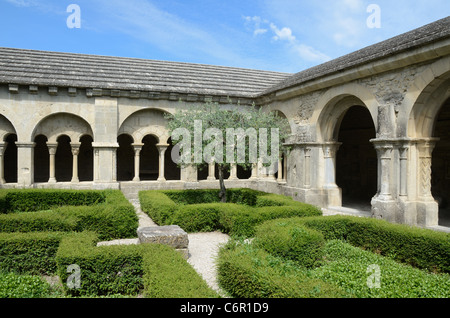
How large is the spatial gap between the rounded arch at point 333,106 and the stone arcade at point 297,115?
35 millimetres

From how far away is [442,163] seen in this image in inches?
494

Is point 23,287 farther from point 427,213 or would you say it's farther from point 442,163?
point 442,163

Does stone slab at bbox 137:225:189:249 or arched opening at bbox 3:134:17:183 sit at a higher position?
arched opening at bbox 3:134:17:183

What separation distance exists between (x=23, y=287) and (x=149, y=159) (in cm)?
1488

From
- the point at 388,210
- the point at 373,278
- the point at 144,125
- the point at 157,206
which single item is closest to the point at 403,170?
the point at 388,210

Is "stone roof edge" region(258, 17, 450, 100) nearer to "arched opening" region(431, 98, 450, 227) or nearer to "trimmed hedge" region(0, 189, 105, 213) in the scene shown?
"arched opening" region(431, 98, 450, 227)

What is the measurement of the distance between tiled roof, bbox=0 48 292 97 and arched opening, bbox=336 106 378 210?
173 inches

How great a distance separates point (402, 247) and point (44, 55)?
15.0 metres

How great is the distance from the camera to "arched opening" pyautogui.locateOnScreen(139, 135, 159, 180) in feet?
60.7

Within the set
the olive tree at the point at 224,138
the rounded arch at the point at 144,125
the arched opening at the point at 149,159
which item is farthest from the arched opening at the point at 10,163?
the olive tree at the point at 224,138

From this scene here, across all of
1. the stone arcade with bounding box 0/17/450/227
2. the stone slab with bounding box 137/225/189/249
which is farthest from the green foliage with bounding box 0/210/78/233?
the stone arcade with bounding box 0/17/450/227

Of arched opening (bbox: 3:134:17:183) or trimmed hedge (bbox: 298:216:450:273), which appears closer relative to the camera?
trimmed hedge (bbox: 298:216:450:273)

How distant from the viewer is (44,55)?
1430 centimetres
